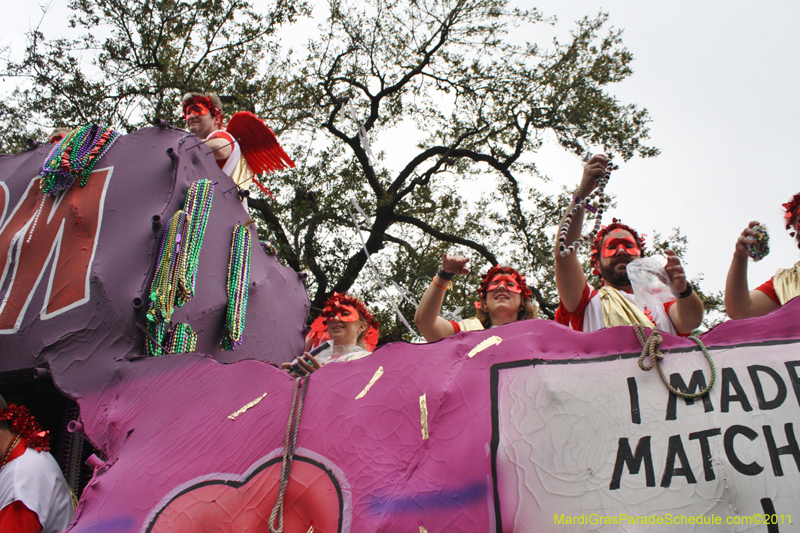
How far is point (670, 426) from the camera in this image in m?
1.73

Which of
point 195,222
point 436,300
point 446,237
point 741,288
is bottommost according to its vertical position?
point 741,288

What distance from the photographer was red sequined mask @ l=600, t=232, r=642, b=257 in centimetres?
287

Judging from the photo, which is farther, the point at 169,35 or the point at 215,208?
the point at 169,35

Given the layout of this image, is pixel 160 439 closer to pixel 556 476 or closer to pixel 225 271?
pixel 225 271

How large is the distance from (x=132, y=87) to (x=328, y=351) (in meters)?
6.90

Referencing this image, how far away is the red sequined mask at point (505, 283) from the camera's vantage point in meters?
3.23

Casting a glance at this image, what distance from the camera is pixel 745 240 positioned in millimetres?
2309

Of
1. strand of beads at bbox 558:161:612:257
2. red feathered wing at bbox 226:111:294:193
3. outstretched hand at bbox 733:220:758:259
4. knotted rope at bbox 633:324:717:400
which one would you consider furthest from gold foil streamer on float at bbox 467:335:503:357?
red feathered wing at bbox 226:111:294:193

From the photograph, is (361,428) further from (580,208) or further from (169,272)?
(169,272)

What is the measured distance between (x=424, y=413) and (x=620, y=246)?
1360 millimetres

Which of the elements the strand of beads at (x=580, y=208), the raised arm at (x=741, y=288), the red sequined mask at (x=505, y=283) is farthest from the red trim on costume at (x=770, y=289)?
the red sequined mask at (x=505, y=283)

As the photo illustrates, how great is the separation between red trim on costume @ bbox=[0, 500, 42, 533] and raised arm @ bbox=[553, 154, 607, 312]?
8.45 ft

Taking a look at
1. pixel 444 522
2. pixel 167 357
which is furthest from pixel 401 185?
pixel 444 522

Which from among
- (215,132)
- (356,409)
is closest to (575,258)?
(356,409)
